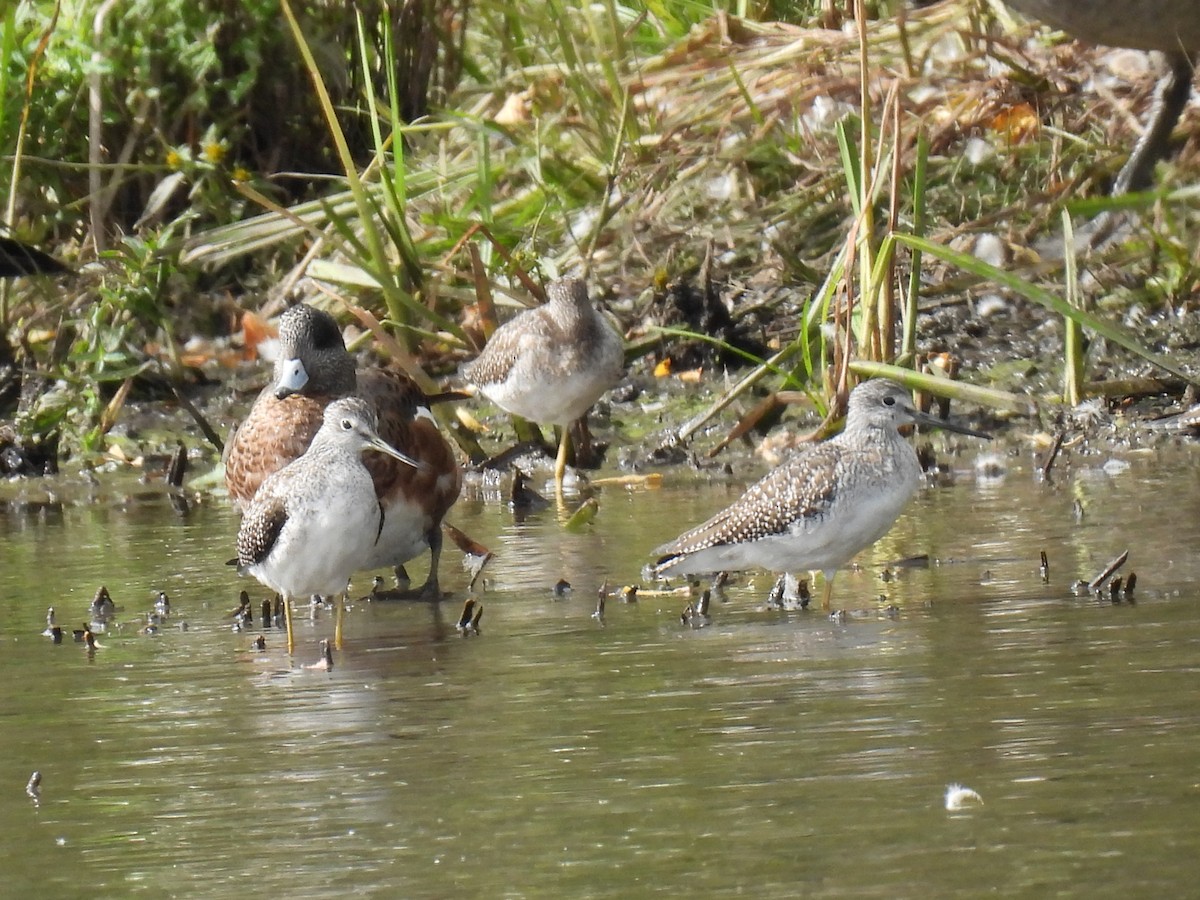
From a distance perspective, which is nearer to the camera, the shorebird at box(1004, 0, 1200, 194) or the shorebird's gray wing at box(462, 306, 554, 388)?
the shorebird at box(1004, 0, 1200, 194)

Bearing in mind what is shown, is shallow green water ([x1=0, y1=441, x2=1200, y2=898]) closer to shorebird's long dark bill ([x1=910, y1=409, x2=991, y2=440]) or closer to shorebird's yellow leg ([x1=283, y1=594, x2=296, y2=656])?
shorebird's yellow leg ([x1=283, y1=594, x2=296, y2=656])

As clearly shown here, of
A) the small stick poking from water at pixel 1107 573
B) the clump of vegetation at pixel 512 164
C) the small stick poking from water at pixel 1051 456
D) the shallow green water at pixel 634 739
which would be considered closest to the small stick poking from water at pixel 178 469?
the clump of vegetation at pixel 512 164

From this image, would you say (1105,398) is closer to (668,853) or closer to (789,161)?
(789,161)

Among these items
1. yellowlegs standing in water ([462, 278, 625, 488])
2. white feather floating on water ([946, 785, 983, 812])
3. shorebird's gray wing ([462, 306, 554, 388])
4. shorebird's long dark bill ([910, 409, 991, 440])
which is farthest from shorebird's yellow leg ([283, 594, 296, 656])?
shorebird's gray wing ([462, 306, 554, 388])

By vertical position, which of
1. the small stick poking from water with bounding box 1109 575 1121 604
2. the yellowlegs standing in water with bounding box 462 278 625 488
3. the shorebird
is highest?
the shorebird

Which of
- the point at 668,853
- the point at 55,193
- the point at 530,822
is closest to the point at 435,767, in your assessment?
the point at 530,822

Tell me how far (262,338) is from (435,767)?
641cm

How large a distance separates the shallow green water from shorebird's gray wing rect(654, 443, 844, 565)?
0.78 feet

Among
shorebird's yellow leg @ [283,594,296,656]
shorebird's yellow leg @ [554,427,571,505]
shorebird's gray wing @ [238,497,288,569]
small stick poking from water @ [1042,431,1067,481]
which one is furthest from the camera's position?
shorebird's yellow leg @ [554,427,571,505]

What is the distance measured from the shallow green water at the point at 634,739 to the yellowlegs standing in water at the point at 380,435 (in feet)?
0.90

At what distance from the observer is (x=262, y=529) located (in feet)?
18.4

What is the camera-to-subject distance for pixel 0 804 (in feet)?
12.7

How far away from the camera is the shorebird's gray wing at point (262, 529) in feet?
18.4

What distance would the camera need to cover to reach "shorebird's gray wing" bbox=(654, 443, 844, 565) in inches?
226
